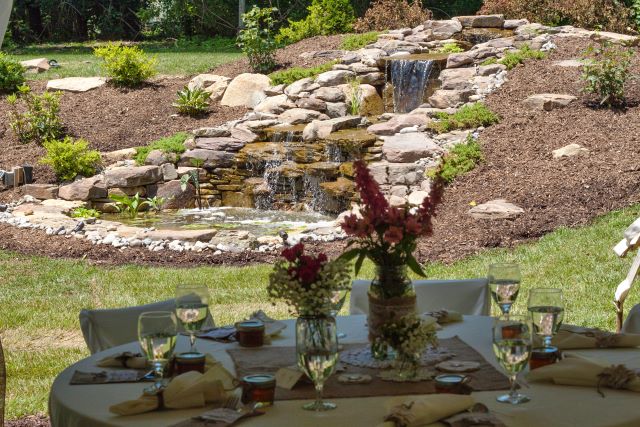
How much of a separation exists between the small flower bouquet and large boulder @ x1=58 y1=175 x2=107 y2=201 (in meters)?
9.45

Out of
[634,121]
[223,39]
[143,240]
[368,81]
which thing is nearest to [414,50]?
[368,81]

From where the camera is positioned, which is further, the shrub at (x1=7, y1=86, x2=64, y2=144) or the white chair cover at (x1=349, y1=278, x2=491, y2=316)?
the shrub at (x1=7, y1=86, x2=64, y2=144)

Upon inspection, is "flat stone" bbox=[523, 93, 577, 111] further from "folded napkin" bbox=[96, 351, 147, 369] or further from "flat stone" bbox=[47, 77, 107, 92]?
"folded napkin" bbox=[96, 351, 147, 369]

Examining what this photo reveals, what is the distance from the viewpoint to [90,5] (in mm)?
26812

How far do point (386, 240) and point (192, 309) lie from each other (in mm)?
734

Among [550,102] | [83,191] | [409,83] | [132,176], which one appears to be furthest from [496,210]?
[409,83]

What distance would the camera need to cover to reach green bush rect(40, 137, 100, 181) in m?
12.9

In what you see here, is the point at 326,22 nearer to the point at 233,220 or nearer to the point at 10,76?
the point at 10,76

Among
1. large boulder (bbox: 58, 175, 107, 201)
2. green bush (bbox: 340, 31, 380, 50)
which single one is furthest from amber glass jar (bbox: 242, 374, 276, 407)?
A: green bush (bbox: 340, 31, 380, 50)

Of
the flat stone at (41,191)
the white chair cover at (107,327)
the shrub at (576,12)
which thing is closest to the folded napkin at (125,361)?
the white chair cover at (107,327)

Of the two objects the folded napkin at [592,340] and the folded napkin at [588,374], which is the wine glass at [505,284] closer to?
the folded napkin at [592,340]

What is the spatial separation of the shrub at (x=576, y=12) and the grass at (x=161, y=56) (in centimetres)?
539

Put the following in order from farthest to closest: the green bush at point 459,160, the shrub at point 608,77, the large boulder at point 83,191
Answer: the shrub at point 608,77
the large boulder at point 83,191
the green bush at point 459,160

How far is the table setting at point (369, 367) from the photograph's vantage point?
115 inches
